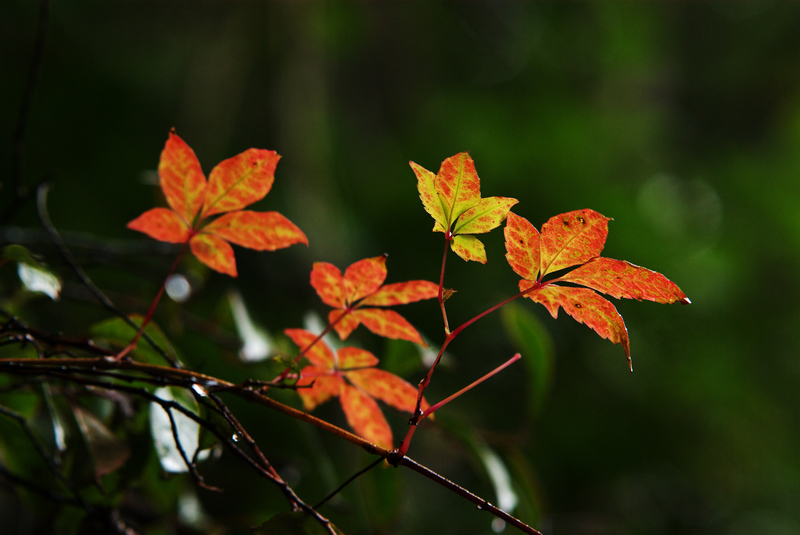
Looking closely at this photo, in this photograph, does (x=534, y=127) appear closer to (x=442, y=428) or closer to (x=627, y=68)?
(x=627, y=68)

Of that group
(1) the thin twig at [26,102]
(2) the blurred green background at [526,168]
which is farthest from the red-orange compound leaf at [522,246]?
(2) the blurred green background at [526,168]

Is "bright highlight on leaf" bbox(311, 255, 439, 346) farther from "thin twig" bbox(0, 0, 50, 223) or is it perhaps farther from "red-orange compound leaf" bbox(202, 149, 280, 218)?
"thin twig" bbox(0, 0, 50, 223)

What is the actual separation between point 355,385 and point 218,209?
3.5 inches

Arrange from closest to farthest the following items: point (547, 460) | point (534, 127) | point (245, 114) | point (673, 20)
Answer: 1. point (547, 460)
2. point (245, 114)
3. point (534, 127)
4. point (673, 20)

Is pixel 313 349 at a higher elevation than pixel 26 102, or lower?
lower

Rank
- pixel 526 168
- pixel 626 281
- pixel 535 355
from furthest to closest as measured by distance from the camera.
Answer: pixel 526 168
pixel 535 355
pixel 626 281

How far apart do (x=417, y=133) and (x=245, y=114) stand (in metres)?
0.54

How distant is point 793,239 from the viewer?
136 cm

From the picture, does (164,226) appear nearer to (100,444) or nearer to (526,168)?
(100,444)

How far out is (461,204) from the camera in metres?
0.15

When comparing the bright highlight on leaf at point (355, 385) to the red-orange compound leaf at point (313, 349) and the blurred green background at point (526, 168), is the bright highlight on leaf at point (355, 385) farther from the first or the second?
the blurred green background at point (526, 168)

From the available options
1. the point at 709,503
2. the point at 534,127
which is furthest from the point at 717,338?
the point at 534,127

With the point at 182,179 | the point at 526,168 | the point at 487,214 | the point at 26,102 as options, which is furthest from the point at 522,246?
the point at 526,168

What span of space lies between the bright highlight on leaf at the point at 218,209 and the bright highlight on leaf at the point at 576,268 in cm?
7
